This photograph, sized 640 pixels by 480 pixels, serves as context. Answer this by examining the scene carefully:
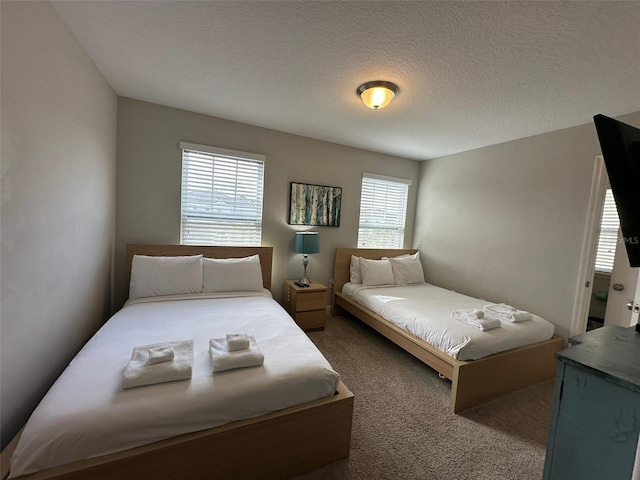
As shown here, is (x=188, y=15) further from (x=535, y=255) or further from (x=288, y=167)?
(x=535, y=255)

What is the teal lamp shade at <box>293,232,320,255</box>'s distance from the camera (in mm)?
3092

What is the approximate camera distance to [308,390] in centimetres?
136

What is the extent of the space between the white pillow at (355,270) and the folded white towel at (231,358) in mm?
2230

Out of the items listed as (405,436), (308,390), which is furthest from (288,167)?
(405,436)

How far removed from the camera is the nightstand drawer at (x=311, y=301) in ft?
9.74

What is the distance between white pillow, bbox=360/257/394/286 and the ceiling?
1.80 m

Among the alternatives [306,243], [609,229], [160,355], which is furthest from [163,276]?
[609,229]

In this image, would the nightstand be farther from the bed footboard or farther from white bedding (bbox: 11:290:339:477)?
the bed footboard

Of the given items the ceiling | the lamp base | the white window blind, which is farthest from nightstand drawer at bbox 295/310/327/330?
the white window blind

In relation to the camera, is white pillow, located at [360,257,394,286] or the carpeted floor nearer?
the carpeted floor

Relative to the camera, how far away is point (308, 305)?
3.01 meters

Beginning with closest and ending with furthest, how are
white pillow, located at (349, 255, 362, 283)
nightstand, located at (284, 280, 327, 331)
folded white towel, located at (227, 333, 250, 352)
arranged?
1. folded white towel, located at (227, 333, 250, 352)
2. nightstand, located at (284, 280, 327, 331)
3. white pillow, located at (349, 255, 362, 283)

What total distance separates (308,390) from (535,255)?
2813 millimetres

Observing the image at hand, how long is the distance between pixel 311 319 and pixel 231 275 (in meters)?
1.07
